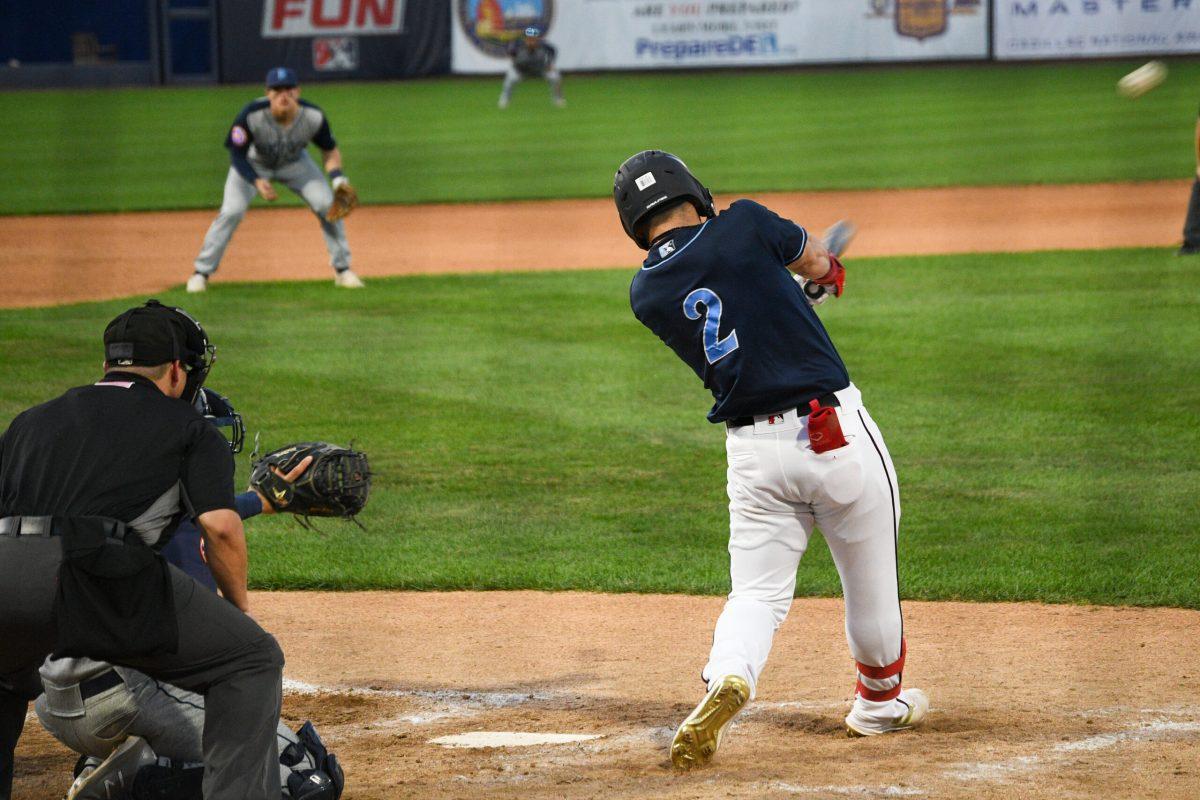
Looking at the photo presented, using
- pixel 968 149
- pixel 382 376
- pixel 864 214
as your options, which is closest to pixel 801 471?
pixel 382 376

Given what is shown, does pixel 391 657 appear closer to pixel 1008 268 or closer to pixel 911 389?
pixel 911 389

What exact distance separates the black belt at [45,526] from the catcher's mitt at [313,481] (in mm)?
655

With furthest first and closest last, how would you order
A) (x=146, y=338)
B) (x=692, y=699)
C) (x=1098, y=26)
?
(x=1098, y=26)
(x=692, y=699)
(x=146, y=338)

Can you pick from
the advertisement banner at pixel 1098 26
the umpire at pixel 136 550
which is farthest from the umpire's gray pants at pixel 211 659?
the advertisement banner at pixel 1098 26

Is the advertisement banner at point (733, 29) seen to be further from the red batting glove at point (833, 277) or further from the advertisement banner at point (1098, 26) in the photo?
the red batting glove at point (833, 277)

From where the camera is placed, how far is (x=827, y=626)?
523 cm

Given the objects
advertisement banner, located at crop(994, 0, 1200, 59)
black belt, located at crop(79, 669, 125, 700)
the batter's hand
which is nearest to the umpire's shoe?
black belt, located at crop(79, 669, 125, 700)

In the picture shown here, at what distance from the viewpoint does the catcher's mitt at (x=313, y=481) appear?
12.7 feet

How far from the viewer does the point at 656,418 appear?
27.2ft

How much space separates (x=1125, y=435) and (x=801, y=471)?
4435 millimetres

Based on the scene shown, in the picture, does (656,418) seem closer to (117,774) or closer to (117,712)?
(117,774)

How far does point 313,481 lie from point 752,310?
3.98 feet

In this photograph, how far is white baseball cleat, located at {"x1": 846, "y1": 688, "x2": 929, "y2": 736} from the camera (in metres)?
4.02

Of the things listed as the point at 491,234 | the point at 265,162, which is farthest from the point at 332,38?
the point at 265,162
